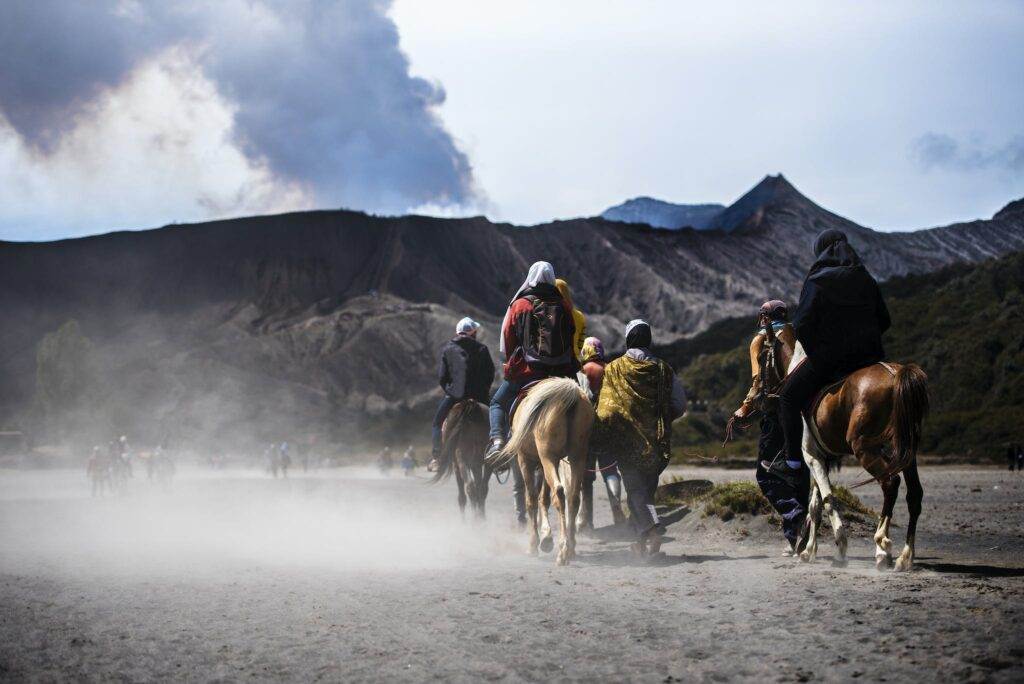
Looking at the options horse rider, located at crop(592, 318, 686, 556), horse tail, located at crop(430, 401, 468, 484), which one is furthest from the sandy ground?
horse tail, located at crop(430, 401, 468, 484)

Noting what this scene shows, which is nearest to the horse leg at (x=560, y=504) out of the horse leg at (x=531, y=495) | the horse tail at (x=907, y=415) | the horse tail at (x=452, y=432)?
the horse leg at (x=531, y=495)

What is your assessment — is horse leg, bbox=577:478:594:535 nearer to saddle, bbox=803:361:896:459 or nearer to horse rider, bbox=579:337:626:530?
horse rider, bbox=579:337:626:530

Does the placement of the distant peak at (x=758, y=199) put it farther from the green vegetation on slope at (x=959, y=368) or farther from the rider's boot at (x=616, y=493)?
the rider's boot at (x=616, y=493)

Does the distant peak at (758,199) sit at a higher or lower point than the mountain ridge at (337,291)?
higher

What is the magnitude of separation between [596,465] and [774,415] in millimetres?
2497

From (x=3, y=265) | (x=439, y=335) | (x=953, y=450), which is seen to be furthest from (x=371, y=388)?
(x=953, y=450)

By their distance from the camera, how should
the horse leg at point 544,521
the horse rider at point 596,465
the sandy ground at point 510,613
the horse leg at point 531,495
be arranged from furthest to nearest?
the horse rider at point 596,465, the horse leg at point 531,495, the horse leg at point 544,521, the sandy ground at point 510,613

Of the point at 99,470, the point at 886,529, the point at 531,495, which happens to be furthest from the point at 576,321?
the point at 99,470

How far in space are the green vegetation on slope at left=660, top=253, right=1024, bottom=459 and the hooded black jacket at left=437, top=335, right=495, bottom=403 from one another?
29.7 m

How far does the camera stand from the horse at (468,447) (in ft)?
41.1

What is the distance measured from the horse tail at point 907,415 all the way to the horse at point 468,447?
5923 mm

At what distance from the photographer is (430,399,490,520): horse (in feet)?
41.1

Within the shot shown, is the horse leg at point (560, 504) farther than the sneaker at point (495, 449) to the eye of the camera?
No

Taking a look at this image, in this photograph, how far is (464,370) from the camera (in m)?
12.6
